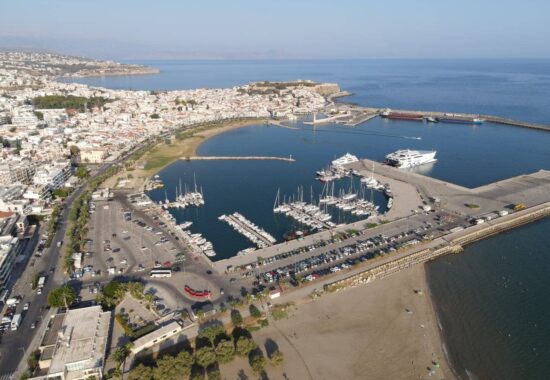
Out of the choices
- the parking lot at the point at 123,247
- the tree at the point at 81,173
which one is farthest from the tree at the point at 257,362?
the tree at the point at 81,173

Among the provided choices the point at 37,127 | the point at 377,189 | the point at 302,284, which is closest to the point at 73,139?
the point at 37,127

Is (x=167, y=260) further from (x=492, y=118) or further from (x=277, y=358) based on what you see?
(x=492, y=118)

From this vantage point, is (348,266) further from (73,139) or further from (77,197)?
(73,139)

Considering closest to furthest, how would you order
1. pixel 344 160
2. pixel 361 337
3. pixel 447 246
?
pixel 361 337
pixel 447 246
pixel 344 160

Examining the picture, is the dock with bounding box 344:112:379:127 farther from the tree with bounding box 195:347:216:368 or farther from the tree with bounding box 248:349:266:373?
the tree with bounding box 195:347:216:368

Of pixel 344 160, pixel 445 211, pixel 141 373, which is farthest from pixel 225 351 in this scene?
pixel 344 160

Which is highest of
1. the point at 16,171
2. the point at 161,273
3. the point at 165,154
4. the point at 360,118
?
the point at 360,118
